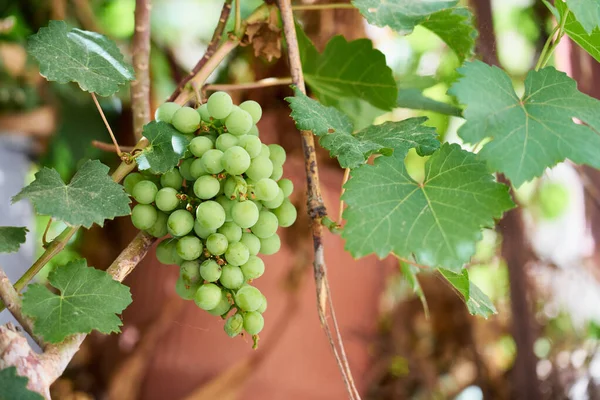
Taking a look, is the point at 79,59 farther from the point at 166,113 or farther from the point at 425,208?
the point at 425,208

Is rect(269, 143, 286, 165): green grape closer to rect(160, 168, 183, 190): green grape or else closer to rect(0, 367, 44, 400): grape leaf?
rect(160, 168, 183, 190): green grape

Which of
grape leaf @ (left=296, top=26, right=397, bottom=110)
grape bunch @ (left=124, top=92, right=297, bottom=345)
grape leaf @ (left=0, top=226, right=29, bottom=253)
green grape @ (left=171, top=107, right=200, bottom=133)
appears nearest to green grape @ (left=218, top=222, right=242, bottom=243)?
grape bunch @ (left=124, top=92, right=297, bottom=345)

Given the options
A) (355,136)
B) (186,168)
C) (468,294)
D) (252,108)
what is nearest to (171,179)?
(186,168)

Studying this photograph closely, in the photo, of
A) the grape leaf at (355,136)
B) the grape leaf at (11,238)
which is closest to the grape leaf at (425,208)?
the grape leaf at (355,136)

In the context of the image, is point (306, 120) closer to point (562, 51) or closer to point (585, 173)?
point (562, 51)

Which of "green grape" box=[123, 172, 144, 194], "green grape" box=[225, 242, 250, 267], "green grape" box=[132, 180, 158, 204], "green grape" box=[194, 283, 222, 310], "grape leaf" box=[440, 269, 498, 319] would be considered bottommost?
"grape leaf" box=[440, 269, 498, 319]

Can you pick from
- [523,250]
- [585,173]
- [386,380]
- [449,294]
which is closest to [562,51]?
[585,173]

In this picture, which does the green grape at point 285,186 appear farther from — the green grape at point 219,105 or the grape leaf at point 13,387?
the grape leaf at point 13,387
